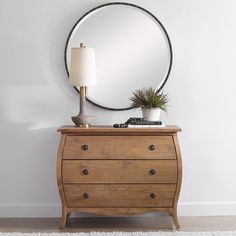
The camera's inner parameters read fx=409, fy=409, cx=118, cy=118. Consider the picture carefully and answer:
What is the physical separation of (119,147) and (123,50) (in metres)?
0.86

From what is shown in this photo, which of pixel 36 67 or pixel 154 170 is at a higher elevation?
pixel 36 67

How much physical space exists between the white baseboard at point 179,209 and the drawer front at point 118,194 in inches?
19.0

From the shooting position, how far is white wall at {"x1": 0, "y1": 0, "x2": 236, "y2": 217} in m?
3.31

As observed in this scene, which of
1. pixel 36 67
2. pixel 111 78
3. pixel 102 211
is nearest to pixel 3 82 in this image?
pixel 36 67

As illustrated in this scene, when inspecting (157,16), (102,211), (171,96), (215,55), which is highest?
(157,16)

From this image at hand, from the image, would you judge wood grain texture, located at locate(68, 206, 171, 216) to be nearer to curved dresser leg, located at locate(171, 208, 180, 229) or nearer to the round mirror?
curved dresser leg, located at locate(171, 208, 180, 229)

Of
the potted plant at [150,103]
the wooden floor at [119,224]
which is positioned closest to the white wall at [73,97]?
the wooden floor at [119,224]

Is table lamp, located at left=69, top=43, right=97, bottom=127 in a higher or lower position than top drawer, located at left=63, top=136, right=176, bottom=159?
higher

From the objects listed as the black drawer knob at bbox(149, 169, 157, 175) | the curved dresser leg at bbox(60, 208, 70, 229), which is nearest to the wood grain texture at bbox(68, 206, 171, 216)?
the curved dresser leg at bbox(60, 208, 70, 229)

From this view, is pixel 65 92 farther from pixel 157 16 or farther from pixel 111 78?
pixel 157 16

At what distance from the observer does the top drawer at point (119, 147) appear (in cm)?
289

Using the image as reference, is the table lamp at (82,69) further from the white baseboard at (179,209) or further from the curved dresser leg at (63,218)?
the white baseboard at (179,209)

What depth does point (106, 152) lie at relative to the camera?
2891 mm

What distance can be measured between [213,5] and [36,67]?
4.99ft
